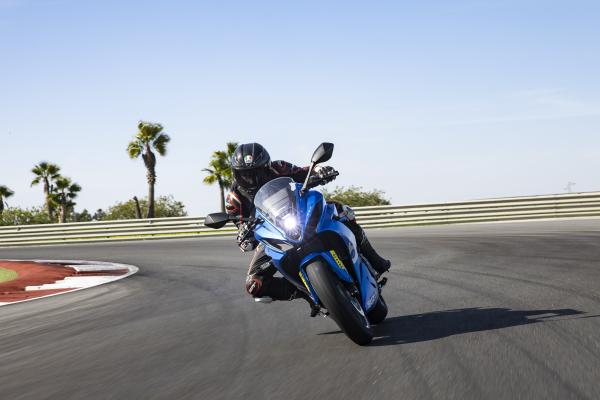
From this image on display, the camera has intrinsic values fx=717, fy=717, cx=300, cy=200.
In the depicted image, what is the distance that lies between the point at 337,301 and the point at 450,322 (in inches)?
56.7

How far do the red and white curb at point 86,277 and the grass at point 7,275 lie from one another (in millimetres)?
1168

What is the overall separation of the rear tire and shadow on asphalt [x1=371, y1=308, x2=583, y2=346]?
68mm

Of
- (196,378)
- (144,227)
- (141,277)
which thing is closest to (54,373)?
(196,378)

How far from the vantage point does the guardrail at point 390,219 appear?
22.5 meters

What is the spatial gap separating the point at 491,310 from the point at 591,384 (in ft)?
8.81

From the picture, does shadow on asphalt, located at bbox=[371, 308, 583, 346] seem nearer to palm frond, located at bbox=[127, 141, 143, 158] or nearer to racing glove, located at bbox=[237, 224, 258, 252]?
racing glove, located at bbox=[237, 224, 258, 252]

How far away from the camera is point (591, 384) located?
376cm

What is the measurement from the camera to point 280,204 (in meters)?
5.48

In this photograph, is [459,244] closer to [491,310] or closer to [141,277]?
[141,277]

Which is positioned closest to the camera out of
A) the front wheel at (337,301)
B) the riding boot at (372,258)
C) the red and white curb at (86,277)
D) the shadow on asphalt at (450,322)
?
the front wheel at (337,301)

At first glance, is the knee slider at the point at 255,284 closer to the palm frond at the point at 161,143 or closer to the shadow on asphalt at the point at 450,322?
the shadow on asphalt at the point at 450,322

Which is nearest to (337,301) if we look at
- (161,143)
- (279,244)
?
(279,244)

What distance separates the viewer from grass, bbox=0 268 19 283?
47.6 feet

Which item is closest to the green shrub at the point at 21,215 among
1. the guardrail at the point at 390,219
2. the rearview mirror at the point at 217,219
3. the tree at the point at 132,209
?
the tree at the point at 132,209
